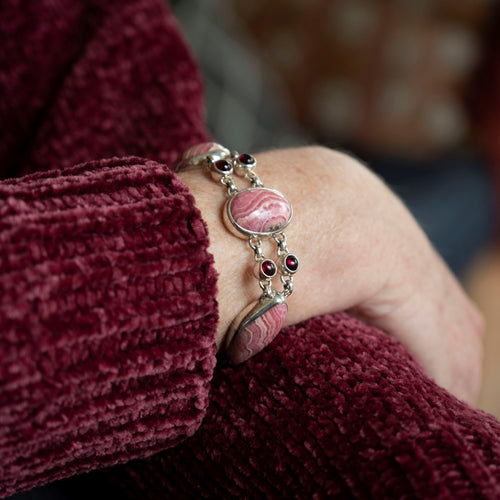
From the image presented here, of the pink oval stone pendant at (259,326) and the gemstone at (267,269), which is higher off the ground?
the gemstone at (267,269)

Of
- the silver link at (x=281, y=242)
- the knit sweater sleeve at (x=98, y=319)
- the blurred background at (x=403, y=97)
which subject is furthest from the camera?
the blurred background at (x=403, y=97)

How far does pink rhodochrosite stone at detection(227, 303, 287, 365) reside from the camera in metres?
0.40

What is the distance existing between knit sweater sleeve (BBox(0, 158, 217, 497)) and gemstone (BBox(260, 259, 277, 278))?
0.05 m

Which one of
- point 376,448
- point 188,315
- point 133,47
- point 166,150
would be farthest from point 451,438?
point 133,47

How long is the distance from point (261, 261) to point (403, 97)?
116cm

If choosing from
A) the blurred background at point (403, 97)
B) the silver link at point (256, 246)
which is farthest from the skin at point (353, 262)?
the blurred background at point (403, 97)

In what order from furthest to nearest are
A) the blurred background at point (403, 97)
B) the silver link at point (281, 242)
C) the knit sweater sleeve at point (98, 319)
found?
the blurred background at point (403, 97)
the silver link at point (281, 242)
the knit sweater sleeve at point (98, 319)

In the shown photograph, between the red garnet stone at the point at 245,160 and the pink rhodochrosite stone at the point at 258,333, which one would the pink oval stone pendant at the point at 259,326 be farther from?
the red garnet stone at the point at 245,160

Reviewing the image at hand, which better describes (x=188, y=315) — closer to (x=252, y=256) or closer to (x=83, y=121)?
(x=252, y=256)

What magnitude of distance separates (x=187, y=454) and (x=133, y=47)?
1.34ft

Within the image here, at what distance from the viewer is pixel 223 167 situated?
0.43 m

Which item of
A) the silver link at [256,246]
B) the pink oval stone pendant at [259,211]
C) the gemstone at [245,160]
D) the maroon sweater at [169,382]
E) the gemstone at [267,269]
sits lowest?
the maroon sweater at [169,382]

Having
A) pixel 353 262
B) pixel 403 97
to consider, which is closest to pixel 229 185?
pixel 353 262

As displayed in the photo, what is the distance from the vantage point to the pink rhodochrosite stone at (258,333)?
0.40 m
